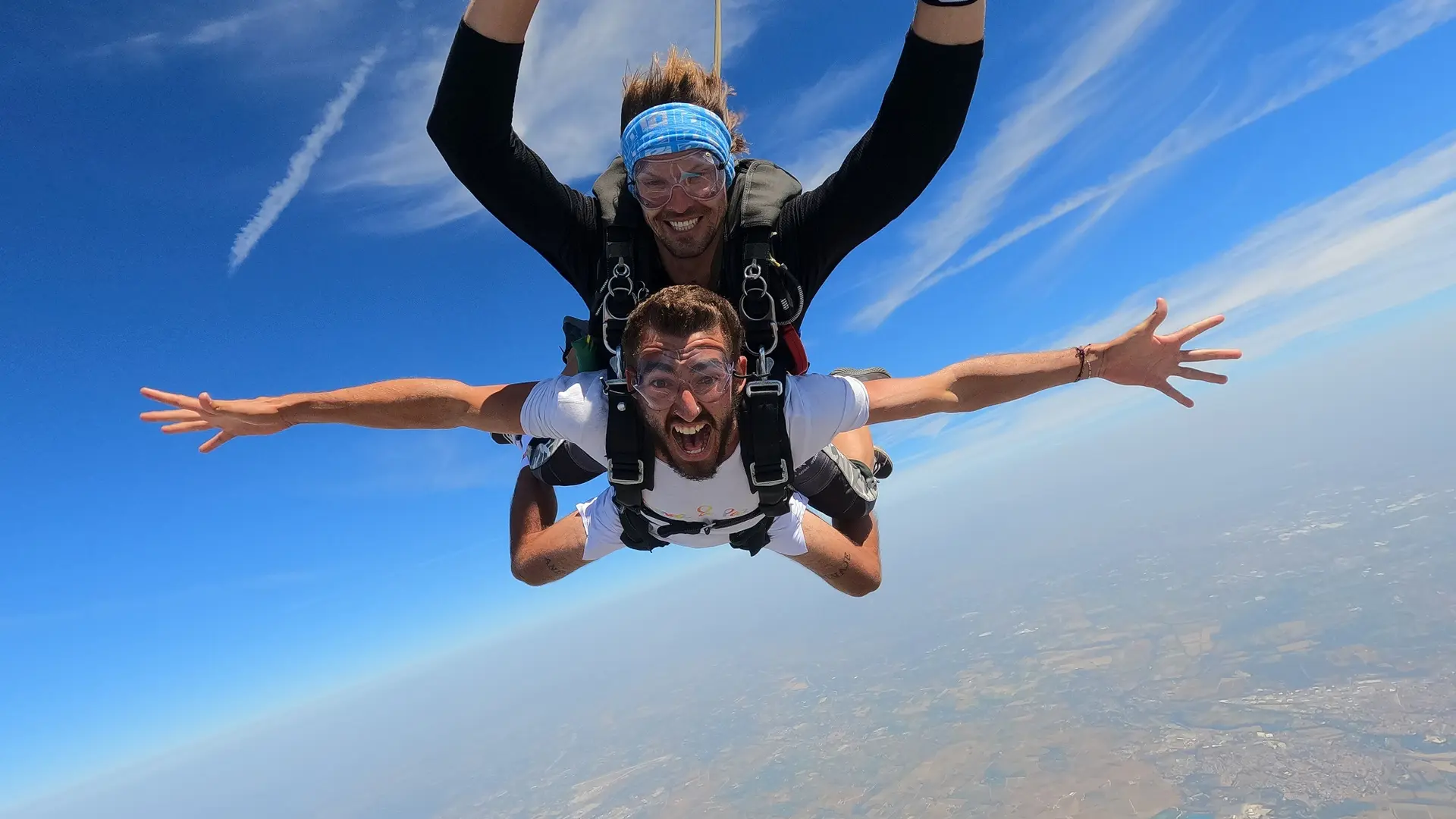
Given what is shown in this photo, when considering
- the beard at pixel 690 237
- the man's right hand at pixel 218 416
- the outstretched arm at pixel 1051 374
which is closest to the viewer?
the man's right hand at pixel 218 416

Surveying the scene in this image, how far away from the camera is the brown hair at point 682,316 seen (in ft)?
10.2

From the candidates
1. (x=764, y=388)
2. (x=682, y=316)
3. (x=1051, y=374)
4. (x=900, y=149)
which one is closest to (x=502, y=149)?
(x=682, y=316)

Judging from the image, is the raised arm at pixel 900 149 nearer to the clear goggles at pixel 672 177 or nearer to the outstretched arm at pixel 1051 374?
the clear goggles at pixel 672 177

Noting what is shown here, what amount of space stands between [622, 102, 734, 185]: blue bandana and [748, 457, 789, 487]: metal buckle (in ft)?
4.59


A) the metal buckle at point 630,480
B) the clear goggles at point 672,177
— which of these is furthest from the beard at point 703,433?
the clear goggles at point 672,177

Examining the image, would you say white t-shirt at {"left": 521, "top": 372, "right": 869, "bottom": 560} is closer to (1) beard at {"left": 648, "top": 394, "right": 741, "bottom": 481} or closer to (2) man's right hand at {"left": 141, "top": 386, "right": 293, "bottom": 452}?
(1) beard at {"left": 648, "top": 394, "right": 741, "bottom": 481}

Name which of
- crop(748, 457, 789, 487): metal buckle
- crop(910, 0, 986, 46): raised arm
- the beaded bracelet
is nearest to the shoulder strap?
crop(748, 457, 789, 487): metal buckle

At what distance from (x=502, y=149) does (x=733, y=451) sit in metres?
1.67

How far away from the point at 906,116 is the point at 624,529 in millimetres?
2630

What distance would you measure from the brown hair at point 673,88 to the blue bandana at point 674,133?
0.70 feet

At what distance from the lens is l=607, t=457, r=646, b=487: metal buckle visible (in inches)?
128

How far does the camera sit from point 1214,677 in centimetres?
9975

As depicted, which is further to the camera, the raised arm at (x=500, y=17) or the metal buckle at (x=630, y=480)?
the metal buckle at (x=630, y=480)

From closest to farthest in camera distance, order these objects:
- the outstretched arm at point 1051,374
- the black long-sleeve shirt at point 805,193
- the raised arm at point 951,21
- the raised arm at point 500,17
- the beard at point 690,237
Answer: the raised arm at point 500,17 → the raised arm at point 951,21 → the black long-sleeve shirt at point 805,193 → the beard at point 690,237 → the outstretched arm at point 1051,374
